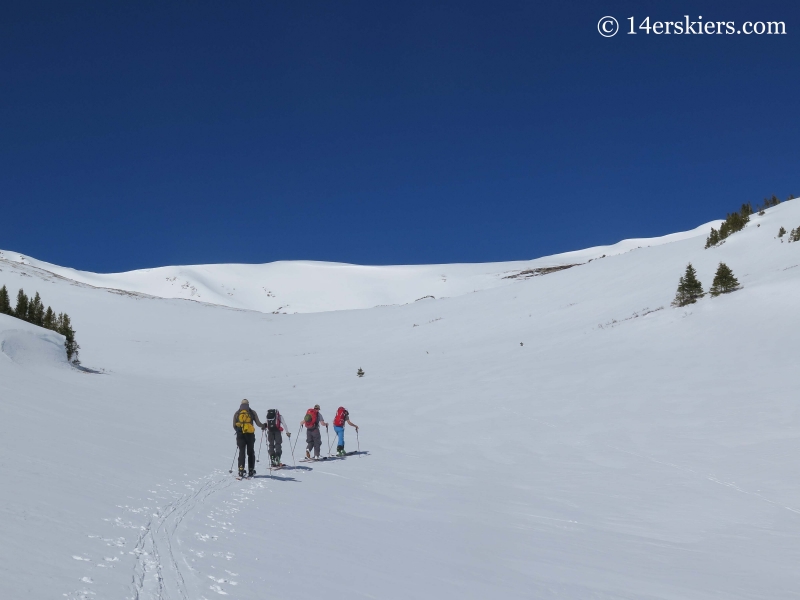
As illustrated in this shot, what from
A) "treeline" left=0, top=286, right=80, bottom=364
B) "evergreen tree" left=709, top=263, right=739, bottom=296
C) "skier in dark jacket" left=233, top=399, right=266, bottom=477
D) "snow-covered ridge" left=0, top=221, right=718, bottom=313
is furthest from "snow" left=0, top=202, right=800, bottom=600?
"snow-covered ridge" left=0, top=221, right=718, bottom=313

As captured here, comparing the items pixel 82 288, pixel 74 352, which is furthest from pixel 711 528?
pixel 82 288

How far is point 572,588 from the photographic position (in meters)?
5.90

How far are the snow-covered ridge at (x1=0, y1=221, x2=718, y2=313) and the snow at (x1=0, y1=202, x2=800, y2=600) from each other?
62379 millimetres

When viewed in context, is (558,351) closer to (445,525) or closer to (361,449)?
(361,449)

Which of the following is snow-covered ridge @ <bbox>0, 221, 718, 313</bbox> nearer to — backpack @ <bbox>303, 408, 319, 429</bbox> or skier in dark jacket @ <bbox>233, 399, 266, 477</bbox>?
backpack @ <bbox>303, 408, 319, 429</bbox>

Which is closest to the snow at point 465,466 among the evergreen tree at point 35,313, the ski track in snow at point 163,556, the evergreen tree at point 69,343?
the ski track in snow at point 163,556

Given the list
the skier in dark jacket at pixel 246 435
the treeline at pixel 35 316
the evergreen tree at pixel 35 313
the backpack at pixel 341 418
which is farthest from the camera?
the evergreen tree at pixel 35 313

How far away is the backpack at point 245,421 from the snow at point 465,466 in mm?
893

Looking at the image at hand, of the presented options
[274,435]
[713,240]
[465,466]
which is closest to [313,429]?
[274,435]

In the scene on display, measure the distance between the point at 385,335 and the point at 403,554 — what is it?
109 feet

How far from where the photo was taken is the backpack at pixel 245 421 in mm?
11008

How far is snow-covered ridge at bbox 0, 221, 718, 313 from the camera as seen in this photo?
96.3 m

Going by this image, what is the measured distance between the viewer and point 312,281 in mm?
109125

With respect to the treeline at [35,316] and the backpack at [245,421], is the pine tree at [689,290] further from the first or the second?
the treeline at [35,316]
